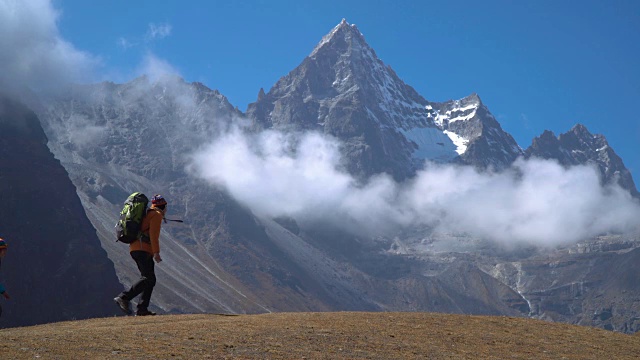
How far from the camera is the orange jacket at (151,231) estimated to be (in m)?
25.5

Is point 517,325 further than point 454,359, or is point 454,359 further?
point 517,325

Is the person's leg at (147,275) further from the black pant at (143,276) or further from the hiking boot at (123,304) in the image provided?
the hiking boot at (123,304)

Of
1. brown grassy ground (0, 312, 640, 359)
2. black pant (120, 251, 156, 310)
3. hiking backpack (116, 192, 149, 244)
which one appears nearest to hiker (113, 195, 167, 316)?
black pant (120, 251, 156, 310)

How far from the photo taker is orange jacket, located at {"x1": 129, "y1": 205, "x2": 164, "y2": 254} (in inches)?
1005

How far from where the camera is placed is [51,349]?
19.6 meters

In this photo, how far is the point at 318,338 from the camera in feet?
78.7

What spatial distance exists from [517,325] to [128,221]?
13764 mm

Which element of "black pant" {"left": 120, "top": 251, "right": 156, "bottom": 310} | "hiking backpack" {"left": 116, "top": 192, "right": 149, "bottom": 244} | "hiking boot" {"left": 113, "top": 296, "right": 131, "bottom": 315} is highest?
"hiking backpack" {"left": 116, "top": 192, "right": 149, "bottom": 244}

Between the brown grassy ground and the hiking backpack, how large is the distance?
263 centimetres

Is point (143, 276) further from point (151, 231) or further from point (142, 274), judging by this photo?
point (151, 231)

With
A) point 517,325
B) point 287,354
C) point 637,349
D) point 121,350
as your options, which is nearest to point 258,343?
point 287,354

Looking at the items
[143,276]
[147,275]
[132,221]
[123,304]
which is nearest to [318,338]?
[147,275]

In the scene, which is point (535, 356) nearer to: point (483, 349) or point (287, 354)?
point (483, 349)

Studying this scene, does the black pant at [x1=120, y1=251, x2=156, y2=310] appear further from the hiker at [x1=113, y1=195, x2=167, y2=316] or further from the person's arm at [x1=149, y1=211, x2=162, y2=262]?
the person's arm at [x1=149, y1=211, x2=162, y2=262]
